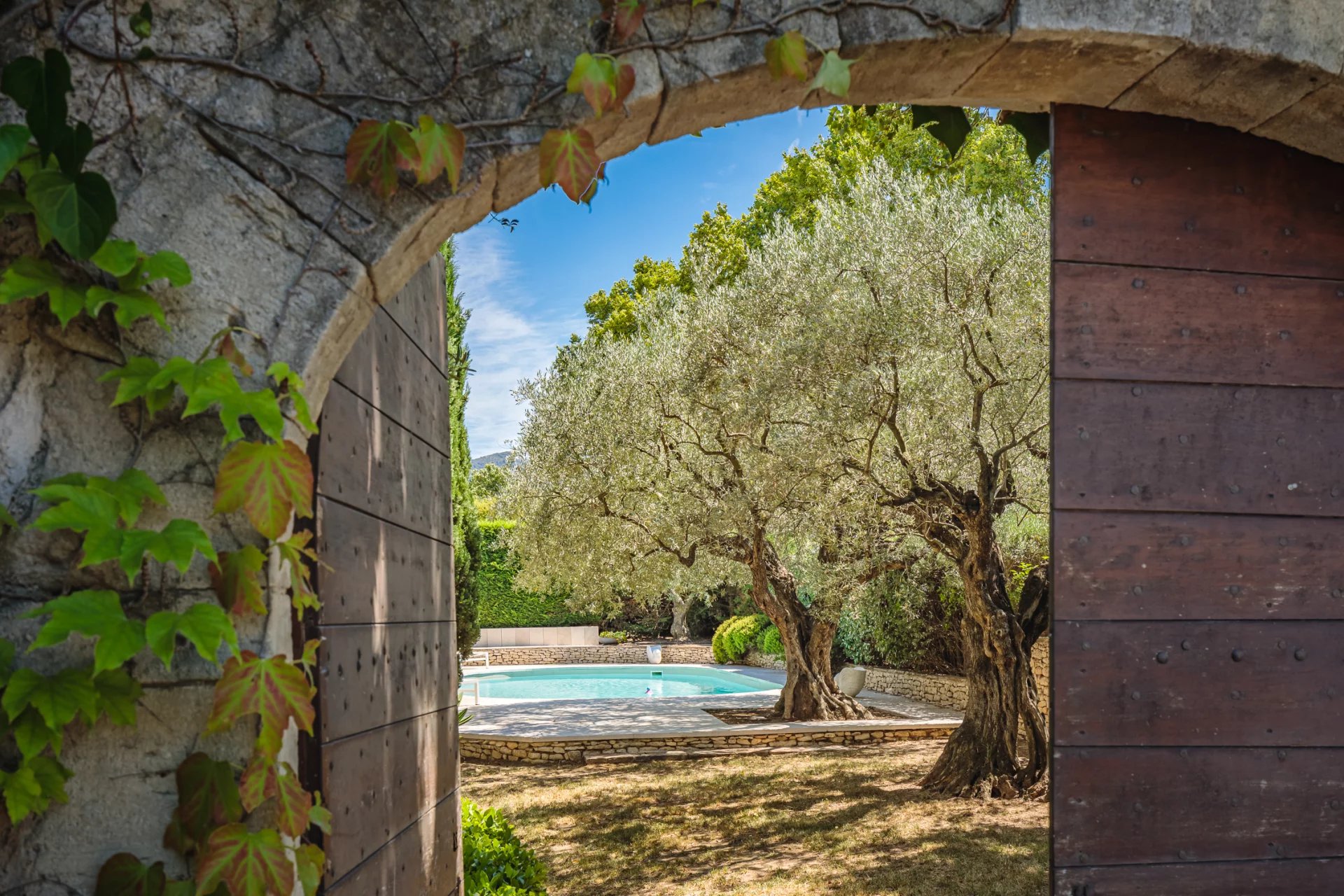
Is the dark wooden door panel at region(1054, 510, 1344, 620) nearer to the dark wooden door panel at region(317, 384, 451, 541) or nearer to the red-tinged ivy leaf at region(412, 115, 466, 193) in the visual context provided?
the red-tinged ivy leaf at region(412, 115, 466, 193)

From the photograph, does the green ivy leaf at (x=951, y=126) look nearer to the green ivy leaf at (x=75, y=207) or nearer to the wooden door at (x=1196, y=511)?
the wooden door at (x=1196, y=511)

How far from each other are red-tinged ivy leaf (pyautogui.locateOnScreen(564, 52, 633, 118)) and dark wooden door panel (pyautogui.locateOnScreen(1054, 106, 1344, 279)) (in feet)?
3.65

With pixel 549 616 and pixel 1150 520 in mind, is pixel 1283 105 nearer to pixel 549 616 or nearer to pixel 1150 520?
pixel 1150 520

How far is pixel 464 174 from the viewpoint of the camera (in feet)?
5.53

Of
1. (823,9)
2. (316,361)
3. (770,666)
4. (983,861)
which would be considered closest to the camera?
(316,361)

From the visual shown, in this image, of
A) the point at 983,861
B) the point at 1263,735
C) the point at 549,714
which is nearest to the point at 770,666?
the point at 549,714

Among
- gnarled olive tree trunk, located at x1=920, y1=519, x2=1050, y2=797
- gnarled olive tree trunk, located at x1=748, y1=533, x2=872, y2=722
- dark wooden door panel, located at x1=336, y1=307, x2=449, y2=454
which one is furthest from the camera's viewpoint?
gnarled olive tree trunk, located at x1=748, y1=533, x2=872, y2=722

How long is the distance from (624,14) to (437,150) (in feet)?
1.36

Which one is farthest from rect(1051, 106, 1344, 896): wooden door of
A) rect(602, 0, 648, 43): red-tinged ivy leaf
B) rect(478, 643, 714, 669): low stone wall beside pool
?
rect(478, 643, 714, 669): low stone wall beside pool

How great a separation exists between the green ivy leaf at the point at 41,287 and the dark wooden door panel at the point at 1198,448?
6.23 feet

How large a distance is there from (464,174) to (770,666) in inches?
635

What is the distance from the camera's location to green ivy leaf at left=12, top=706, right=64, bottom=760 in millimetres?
1437

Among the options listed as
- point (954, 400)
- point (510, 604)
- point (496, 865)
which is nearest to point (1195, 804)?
point (496, 865)

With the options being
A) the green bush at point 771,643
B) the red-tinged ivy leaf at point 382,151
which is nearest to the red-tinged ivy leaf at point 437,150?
the red-tinged ivy leaf at point 382,151
